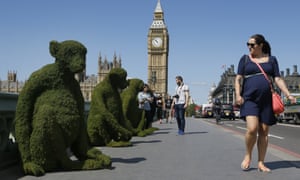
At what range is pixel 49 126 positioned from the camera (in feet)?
18.0

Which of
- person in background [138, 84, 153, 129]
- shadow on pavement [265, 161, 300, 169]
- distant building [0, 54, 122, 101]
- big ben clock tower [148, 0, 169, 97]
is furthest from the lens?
big ben clock tower [148, 0, 169, 97]

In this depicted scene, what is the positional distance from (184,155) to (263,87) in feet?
7.90

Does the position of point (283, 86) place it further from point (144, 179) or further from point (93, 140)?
point (93, 140)

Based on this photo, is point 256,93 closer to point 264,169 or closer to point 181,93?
point 264,169

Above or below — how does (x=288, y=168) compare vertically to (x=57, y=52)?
Result: below

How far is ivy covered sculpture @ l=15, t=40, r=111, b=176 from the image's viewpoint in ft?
17.9

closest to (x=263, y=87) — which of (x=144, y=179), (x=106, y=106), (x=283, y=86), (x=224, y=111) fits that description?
(x=283, y=86)

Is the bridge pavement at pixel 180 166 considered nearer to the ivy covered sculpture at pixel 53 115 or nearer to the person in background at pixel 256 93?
the ivy covered sculpture at pixel 53 115

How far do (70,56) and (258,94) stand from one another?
8.68 ft

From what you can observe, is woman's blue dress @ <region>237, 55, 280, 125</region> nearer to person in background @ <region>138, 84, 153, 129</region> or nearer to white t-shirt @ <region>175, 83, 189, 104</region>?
white t-shirt @ <region>175, 83, 189, 104</region>

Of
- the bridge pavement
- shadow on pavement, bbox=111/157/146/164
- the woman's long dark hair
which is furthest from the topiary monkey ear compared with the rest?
the woman's long dark hair

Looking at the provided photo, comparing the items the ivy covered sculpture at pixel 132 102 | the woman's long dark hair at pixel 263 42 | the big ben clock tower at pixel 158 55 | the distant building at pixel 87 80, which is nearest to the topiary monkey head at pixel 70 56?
the woman's long dark hair at pixel 263 42

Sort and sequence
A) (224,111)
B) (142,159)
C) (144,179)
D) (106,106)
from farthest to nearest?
(224,111), (106,106), (142,159), (144,179)

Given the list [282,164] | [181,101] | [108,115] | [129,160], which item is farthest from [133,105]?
[282,164]
